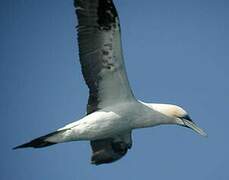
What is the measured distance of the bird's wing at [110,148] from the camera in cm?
1920

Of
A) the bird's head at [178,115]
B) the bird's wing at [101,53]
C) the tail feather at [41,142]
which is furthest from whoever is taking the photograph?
the bird's head at [178,115]

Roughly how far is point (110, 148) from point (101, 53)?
12.0 feet

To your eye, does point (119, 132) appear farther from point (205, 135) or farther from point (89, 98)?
point (205, 135)

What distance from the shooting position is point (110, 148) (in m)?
19.4

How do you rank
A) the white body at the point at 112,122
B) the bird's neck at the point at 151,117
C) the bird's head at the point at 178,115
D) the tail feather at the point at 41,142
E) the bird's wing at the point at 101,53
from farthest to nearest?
the bird's head at the point at 178,115, the bird's neck at the point at 151,117, the white body at the point at 112,122, the tail feather at the point at 41,142, the bird's wing at the point at 101,53

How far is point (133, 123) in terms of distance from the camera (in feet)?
57.1

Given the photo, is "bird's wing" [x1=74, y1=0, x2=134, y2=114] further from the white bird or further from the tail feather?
the tail feather

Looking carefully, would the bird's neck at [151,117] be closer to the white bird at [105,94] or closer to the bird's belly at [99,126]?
the white bird at [105,94]

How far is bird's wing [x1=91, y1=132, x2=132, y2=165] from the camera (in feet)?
63.0

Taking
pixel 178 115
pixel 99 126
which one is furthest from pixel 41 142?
pixel 178 115

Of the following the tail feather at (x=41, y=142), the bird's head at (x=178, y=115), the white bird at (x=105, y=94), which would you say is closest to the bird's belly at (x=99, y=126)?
the white bird at (x=105, y=94)

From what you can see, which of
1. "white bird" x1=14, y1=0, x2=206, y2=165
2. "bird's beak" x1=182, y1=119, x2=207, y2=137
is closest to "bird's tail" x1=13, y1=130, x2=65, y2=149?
"white bird" x1=14, y1=0, x2=206, y2=165

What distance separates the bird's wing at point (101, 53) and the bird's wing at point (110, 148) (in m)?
2.03

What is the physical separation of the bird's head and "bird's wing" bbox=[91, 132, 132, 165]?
1.82 meters
